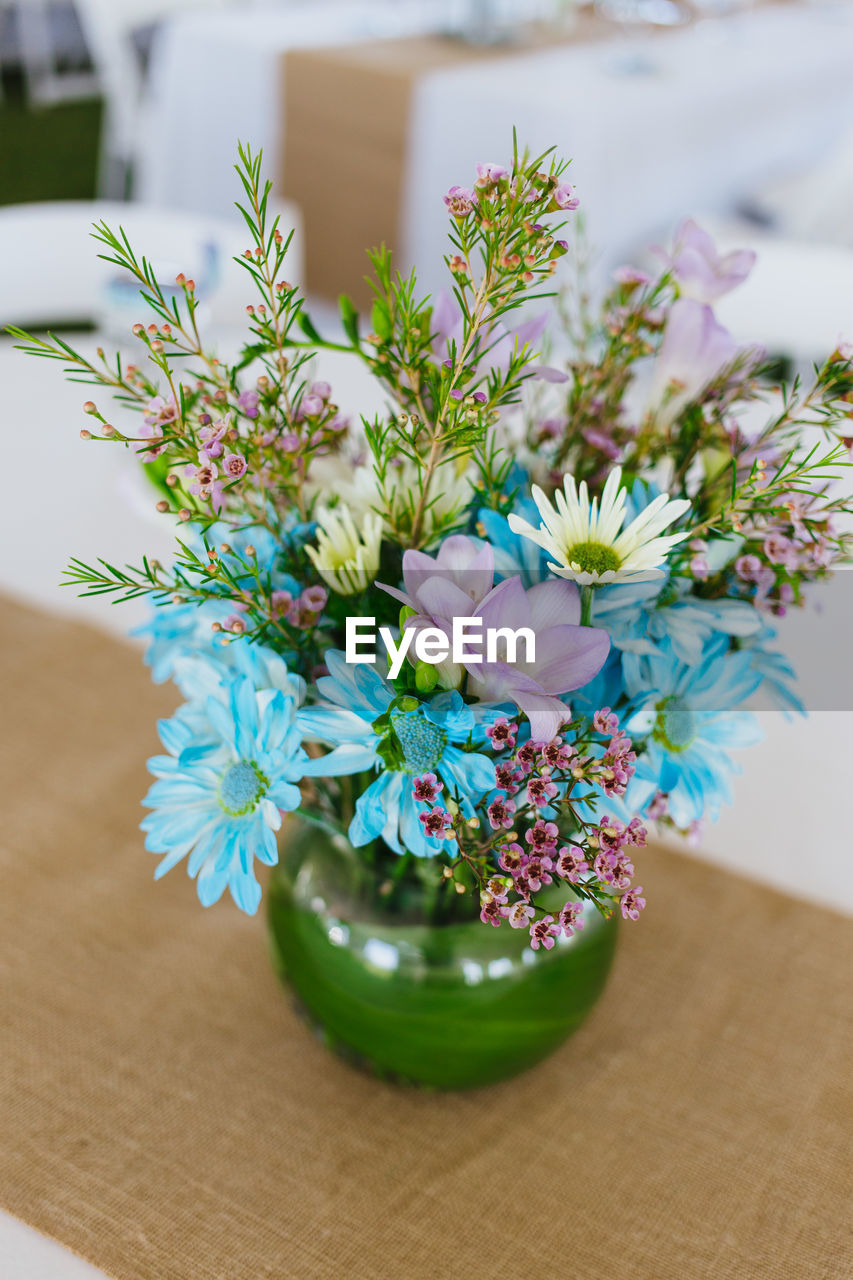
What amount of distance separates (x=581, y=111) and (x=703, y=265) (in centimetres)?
175

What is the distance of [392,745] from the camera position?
41 cm

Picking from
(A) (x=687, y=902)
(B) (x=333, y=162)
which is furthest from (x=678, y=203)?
(A) (x=687, y=902)

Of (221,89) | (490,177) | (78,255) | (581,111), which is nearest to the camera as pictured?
(490,177)

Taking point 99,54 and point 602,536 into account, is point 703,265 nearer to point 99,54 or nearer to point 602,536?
point 602,536

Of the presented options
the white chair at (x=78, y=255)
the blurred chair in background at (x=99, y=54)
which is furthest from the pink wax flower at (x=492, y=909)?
the blurred chair in background at (x=99, y=54)

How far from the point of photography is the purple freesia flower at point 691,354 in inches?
20.0

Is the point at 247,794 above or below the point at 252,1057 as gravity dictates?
above

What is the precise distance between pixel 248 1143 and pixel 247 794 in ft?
0.69

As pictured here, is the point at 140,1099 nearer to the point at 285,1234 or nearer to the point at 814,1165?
the point at 285,1234

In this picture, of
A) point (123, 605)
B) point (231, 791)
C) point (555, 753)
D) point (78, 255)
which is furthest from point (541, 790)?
point (78, 255)

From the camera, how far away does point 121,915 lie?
667 mm

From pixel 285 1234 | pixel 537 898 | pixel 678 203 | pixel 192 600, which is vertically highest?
pixel 678 203

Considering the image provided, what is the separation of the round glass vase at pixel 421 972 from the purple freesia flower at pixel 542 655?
0.13 metres

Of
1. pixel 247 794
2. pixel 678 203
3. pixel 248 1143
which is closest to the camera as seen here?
pixel 247 794
